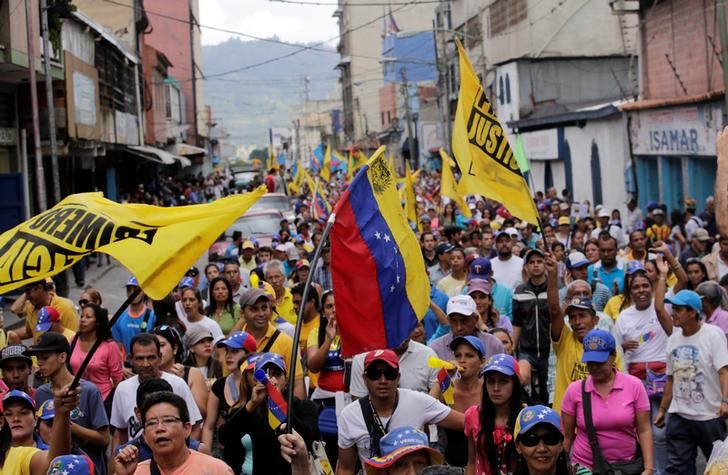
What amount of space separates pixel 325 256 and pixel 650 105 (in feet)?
53.3

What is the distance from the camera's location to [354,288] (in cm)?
678

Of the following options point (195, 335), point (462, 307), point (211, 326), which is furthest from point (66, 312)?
point (462, 307)

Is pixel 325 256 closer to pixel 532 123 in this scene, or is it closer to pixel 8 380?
pixel 8 380

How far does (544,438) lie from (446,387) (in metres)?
2.25

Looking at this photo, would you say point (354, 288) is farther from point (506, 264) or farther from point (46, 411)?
point (506, 264)

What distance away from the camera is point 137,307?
10.4m

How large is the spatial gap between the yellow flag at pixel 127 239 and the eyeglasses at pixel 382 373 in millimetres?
1084

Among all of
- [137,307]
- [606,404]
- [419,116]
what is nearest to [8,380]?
[137,307]

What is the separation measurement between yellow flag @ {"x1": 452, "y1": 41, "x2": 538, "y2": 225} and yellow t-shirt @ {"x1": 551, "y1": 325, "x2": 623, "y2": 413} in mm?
1274

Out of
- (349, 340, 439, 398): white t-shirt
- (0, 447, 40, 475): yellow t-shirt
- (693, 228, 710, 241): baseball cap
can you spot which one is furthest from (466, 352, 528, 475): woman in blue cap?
(693, 228, 710, 241): baseball cap

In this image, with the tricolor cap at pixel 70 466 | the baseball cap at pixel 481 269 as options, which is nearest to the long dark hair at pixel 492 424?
the tricolor cap at pixel 70 466

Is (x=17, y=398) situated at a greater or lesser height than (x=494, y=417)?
A: greater

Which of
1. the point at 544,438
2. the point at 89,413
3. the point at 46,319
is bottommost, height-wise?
the point at 89,413

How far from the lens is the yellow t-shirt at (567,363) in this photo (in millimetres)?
7816
